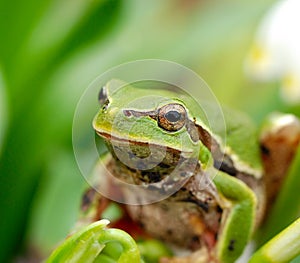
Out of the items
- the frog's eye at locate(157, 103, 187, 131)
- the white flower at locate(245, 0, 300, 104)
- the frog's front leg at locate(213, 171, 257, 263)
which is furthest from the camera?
the white flower at locate(245, 0, 300, 104)

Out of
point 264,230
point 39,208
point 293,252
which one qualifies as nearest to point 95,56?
point 39,208

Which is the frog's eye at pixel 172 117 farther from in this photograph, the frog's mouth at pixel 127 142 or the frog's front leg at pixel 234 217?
the frog's front leg at pixel 234 217

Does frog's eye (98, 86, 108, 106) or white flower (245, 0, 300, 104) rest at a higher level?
frog's eye (98, 86, 108, 106)

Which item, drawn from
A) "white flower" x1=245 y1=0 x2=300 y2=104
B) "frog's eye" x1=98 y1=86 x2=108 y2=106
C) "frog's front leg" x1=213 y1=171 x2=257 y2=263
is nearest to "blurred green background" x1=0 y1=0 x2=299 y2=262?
"white flower" x1=245 y1=0 x2=300 y2=104

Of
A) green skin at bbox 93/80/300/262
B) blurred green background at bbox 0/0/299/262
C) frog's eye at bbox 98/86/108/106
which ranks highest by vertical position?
frog's eye at bbox 98/86/108/106

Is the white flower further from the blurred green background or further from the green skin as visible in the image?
the green skin

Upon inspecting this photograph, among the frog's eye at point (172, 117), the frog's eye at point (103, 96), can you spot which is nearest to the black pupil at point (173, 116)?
the frog's eye at point (172, 117)

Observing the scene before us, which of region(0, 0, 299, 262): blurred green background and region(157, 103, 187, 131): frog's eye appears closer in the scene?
region(157, 103, 187, 131): frog's eye

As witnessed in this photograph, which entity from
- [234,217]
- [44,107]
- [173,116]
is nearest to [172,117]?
[173,116]
